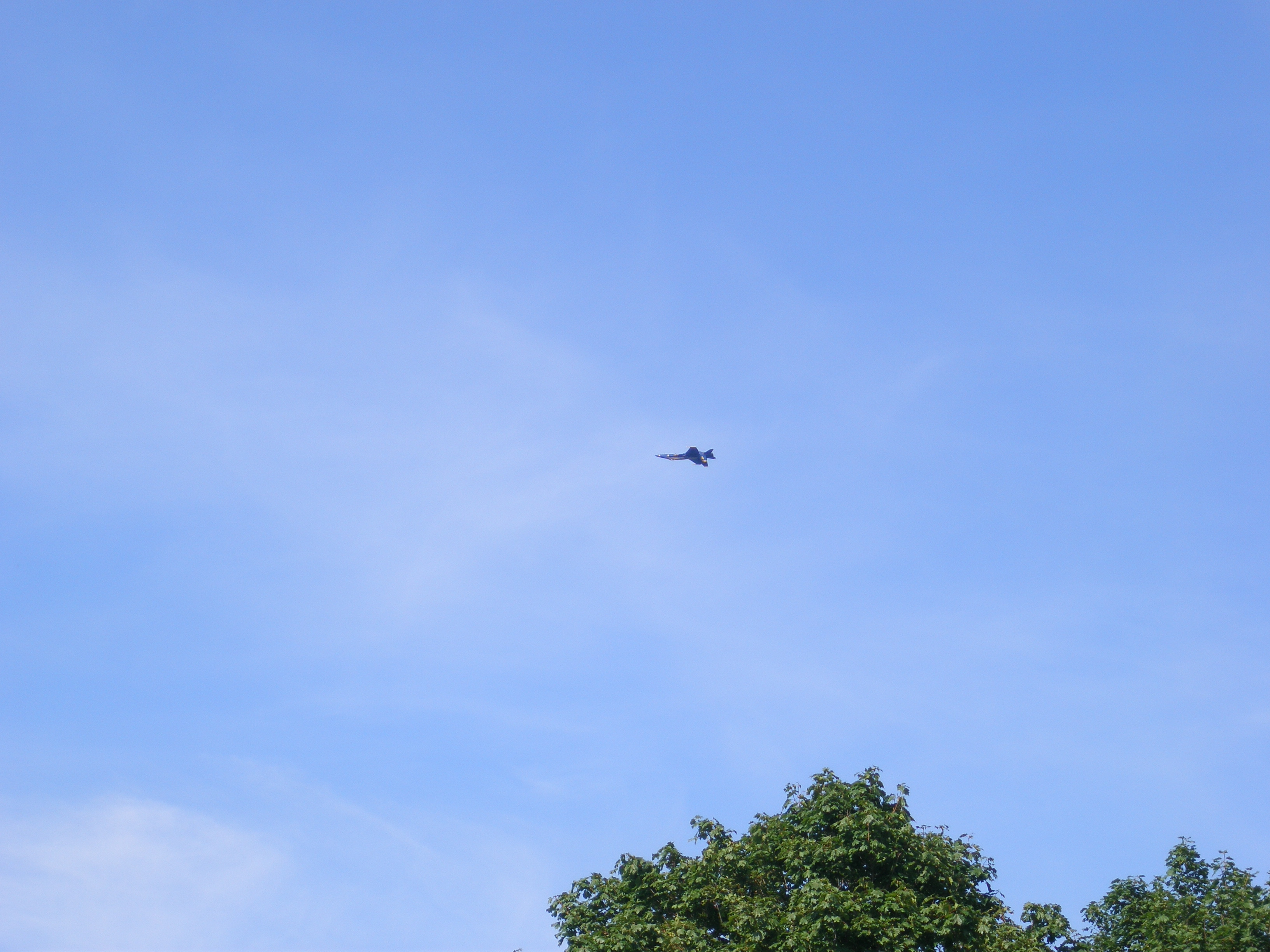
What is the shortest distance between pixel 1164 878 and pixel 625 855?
1463 centimetres

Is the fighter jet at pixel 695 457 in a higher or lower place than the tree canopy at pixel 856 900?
higher

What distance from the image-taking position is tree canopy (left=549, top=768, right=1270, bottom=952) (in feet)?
91.4

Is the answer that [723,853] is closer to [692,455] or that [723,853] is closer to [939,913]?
[939,913]

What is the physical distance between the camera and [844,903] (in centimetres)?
2833

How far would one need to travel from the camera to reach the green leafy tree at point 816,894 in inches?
1102

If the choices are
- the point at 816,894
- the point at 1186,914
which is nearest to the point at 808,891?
the point at 816,894

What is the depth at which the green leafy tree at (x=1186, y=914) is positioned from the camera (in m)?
26.7

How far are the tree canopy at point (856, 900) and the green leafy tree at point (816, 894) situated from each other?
0.04 m

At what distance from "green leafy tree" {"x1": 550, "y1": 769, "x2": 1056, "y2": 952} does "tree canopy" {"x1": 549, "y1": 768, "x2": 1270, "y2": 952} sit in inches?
1.5

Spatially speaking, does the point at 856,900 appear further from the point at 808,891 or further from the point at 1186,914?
the point at 1186,914

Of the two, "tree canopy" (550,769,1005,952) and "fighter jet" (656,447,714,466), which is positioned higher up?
"fighter jet" (656,447,714,466)

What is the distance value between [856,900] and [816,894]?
106 cm

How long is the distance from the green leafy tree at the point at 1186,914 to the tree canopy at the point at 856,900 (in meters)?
0.03

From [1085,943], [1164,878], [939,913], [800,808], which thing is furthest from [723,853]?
[1164,878]
